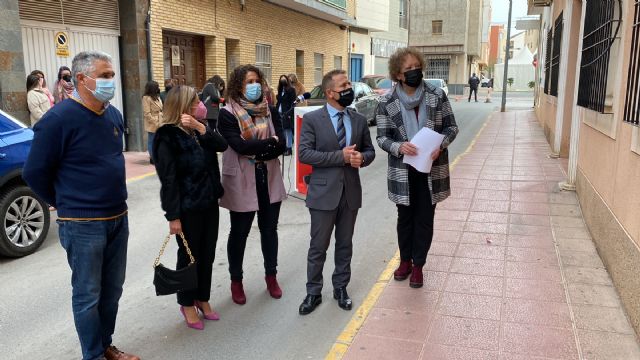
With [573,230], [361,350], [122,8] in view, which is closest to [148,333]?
[361,350]

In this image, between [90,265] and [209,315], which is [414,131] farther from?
[90,265]

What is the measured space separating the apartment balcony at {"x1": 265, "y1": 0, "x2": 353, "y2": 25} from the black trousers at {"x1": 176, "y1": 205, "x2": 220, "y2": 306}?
1532cm

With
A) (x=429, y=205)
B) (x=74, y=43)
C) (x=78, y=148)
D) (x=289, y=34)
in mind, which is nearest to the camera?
(x=78, y=148)

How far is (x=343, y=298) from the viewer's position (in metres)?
4.32

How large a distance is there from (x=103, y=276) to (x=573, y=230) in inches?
195

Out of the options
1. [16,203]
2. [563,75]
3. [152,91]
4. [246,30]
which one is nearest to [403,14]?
[246,30]

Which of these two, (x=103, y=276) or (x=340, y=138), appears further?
(x=340, y=138)

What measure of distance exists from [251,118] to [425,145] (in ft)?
4.45

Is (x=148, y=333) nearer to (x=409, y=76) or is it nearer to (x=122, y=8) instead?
(x=409, y=76)

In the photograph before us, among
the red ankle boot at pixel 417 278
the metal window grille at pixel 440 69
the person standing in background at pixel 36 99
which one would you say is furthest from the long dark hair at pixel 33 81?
the metal window grille at pixel 440 69

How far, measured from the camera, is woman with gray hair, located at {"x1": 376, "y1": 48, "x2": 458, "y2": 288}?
4309mm

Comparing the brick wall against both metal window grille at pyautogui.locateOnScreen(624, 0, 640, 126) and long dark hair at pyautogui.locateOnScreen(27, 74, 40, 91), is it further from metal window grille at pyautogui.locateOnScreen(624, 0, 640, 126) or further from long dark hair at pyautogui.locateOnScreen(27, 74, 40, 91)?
metal window grille at pyautogui.locateOnScreen(624, 0, 640, 126)

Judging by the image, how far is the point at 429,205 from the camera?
14.6 feet

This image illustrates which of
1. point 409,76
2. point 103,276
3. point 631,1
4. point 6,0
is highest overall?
point 6,0
